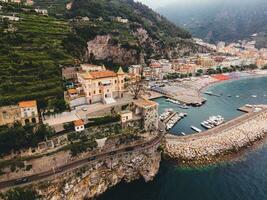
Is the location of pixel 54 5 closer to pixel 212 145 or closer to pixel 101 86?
pixel 101 86

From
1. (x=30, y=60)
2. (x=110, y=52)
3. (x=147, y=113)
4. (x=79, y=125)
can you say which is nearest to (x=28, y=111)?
(x=79, y=125)

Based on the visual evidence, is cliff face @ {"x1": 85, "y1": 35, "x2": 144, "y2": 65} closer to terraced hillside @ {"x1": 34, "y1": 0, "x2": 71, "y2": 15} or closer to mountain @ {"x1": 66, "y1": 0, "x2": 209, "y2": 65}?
mountain @ {"x1": 66, "y1": 0, "x2": 209, "y2": 65}

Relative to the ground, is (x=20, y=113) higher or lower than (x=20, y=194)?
higher

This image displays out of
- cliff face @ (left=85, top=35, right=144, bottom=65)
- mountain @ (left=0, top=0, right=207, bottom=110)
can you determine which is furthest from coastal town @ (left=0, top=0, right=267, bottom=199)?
cliff face @ (left=85, top=35, right=144, bottom=65)

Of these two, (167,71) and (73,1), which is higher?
(73,1)

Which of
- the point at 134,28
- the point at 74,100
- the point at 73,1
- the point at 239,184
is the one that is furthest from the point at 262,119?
the point at 73,1

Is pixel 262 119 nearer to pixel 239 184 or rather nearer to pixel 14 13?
pixel 239 184
